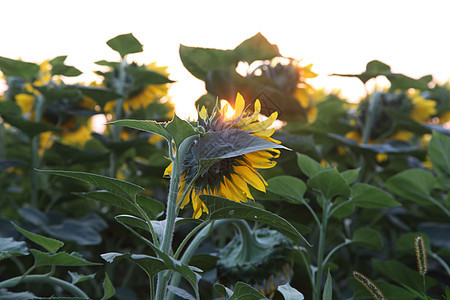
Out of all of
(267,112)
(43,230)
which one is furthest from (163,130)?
(43,230)

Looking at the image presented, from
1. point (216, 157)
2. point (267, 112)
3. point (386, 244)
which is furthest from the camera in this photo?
point (386, 244)

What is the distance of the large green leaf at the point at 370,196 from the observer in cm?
80

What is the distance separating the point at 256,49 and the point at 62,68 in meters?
0.49

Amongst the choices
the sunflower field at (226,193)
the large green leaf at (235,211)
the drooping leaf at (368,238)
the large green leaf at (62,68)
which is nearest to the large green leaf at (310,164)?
the sunflower field at (226,193)

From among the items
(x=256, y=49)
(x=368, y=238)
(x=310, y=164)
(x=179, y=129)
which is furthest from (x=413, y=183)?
A: (x=179, y=129)

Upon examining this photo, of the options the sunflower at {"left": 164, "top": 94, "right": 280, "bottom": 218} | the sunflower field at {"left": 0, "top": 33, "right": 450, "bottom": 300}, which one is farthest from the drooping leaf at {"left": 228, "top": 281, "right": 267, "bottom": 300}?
the sunflower at {"left": 164, "top": 94, "right": 280, "bottom": 218}

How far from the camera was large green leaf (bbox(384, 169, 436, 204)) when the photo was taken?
98 centimetres

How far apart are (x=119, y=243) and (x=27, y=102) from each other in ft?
2.10

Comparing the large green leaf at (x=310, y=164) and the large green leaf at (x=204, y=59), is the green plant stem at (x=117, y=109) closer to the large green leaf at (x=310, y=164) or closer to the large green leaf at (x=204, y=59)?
the large green leaf at (x=204, y=59)

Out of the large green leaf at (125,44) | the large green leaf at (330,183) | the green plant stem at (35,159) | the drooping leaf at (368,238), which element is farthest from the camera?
the green plant stem at (35,159)

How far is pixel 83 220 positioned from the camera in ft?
3.78

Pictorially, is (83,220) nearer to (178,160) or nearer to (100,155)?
(100,155)

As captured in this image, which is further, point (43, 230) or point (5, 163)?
point (5, 163)

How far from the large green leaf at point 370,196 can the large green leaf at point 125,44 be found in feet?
2.10
